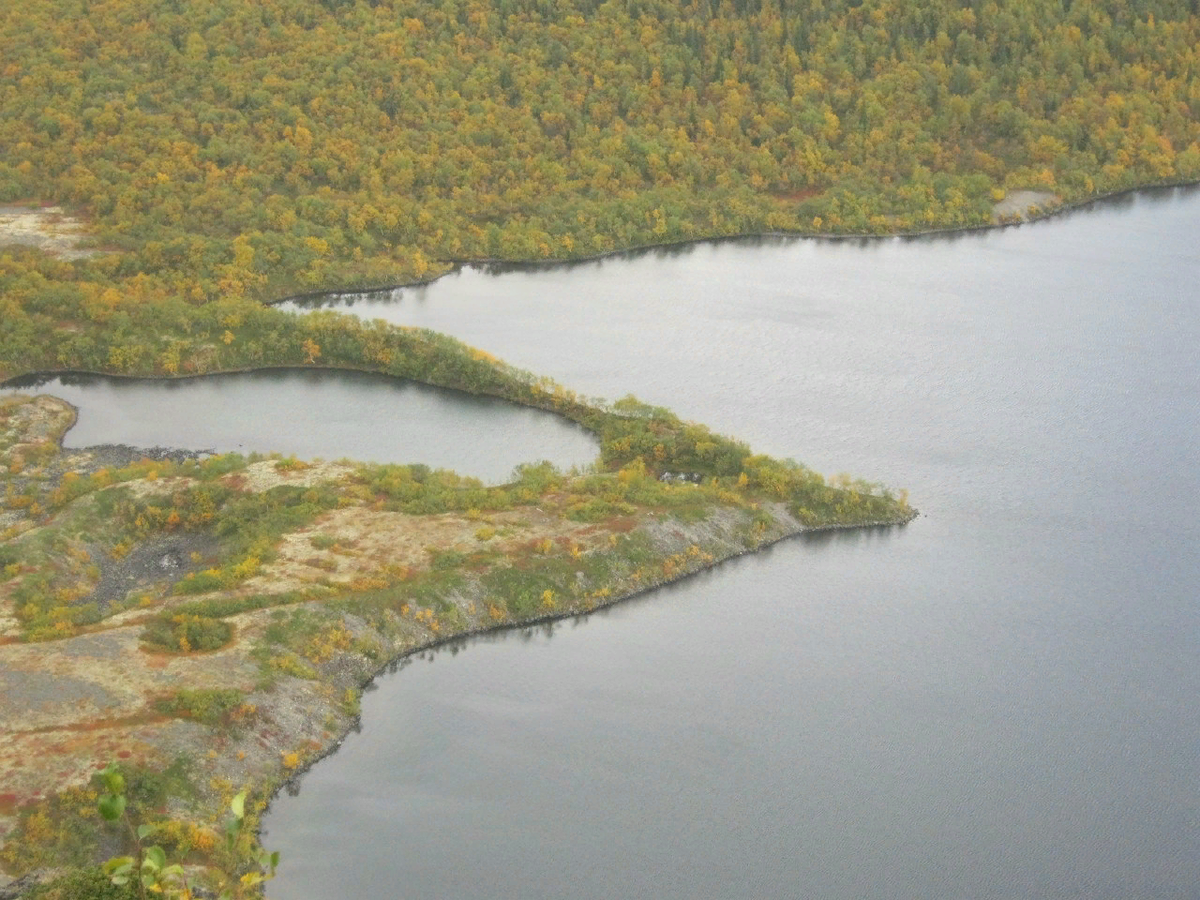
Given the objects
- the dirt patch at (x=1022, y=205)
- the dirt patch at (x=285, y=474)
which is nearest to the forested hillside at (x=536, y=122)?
the dirt patch at (x=1022, y=205)

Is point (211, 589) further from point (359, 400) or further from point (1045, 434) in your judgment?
point (1045, 434)

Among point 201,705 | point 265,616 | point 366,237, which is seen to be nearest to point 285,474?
point 265,616

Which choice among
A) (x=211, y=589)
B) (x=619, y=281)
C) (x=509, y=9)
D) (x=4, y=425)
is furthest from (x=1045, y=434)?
(x=509, y=9)

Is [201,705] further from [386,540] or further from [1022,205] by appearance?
[1022,205]

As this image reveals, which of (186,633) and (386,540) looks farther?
(386,540)

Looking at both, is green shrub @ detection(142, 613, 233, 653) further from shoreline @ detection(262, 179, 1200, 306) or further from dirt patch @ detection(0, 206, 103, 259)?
dirt patch @ detection(0, 206, 103, 259)

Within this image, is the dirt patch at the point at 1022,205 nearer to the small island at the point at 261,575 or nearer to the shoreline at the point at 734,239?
the shoreline at the point at 734,239
